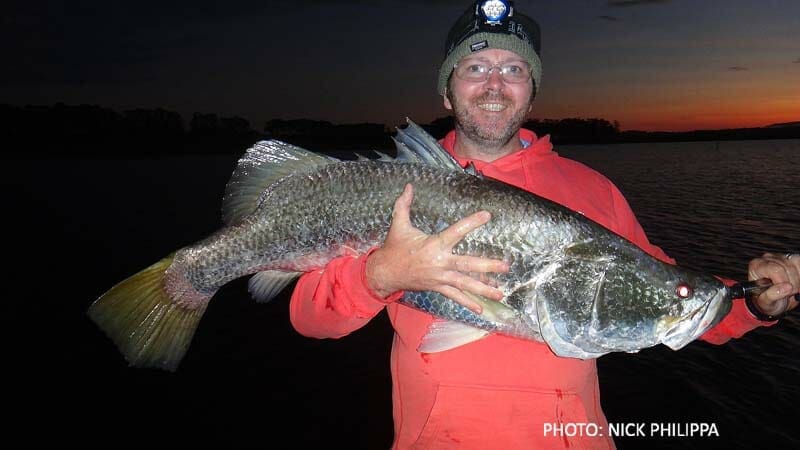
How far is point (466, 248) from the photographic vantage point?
8.87 ft

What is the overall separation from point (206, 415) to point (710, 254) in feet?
47.9

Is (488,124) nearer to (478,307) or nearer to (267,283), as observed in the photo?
(478,307)

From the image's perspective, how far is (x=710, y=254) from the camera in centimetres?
1485

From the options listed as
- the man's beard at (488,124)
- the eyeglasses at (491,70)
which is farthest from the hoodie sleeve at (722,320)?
the eyeglasses at (491,70)

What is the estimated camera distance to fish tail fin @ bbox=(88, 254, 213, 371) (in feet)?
10.4

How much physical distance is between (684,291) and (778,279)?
0.54m

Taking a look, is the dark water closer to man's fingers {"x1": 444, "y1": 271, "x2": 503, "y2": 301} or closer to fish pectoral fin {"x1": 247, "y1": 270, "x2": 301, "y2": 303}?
fish pectoral fin {"x1": 247, "y1": 270, "x2": 301, "y2": 303}

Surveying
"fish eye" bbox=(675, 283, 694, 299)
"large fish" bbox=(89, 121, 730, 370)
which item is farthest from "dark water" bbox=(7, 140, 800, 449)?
"fish eye" bbox=(675, 283, 694, 299)

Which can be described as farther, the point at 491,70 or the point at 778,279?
the point at 491,70

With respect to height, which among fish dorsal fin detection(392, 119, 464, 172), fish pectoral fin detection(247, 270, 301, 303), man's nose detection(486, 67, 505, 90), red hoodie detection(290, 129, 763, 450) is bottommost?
red hoodie detection(290, 129, 763, 450)

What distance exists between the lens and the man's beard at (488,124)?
3.21 metres

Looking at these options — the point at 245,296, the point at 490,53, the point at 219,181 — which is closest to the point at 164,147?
the point at 219,181

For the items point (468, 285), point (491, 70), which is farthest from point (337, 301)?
point (491, 70)

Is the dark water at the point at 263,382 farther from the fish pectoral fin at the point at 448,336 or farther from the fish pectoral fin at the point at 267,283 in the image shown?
the fish pectoral fin at the point at 448,336
